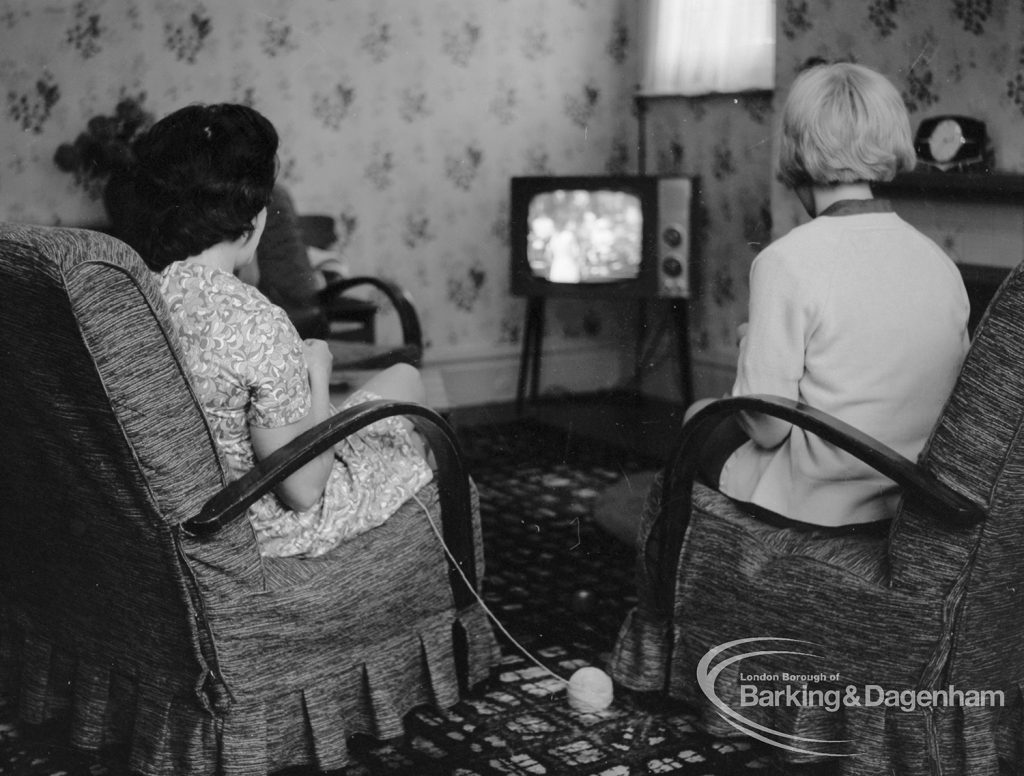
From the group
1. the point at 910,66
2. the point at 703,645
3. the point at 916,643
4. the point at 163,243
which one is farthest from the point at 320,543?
the point at 910,66

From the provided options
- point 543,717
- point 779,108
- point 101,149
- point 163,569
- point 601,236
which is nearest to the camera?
point 163,569

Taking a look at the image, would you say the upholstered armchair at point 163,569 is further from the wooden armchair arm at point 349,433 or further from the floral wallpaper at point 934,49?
the floral wallpaper at point 934,49

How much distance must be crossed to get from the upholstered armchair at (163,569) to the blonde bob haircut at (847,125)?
707mm

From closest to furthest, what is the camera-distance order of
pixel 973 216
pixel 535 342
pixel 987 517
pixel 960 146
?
pixel 987 517 → pixel 960 146 → pixel 973 216 → pixel 535 342

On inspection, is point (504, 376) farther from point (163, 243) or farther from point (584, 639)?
point (163, 243)

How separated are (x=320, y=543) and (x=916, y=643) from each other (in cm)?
84

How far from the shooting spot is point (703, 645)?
1834 millimetres

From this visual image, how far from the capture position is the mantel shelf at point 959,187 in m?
2.83

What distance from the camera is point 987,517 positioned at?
144 centimetres

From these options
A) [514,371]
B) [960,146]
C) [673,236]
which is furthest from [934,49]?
[514,371]

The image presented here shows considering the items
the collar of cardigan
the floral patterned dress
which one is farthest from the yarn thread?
the collar of cardigan

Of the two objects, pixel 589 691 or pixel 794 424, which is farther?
pixel 589 691

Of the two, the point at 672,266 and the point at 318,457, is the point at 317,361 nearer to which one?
the point at 318,457

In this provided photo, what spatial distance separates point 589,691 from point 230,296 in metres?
0.87
